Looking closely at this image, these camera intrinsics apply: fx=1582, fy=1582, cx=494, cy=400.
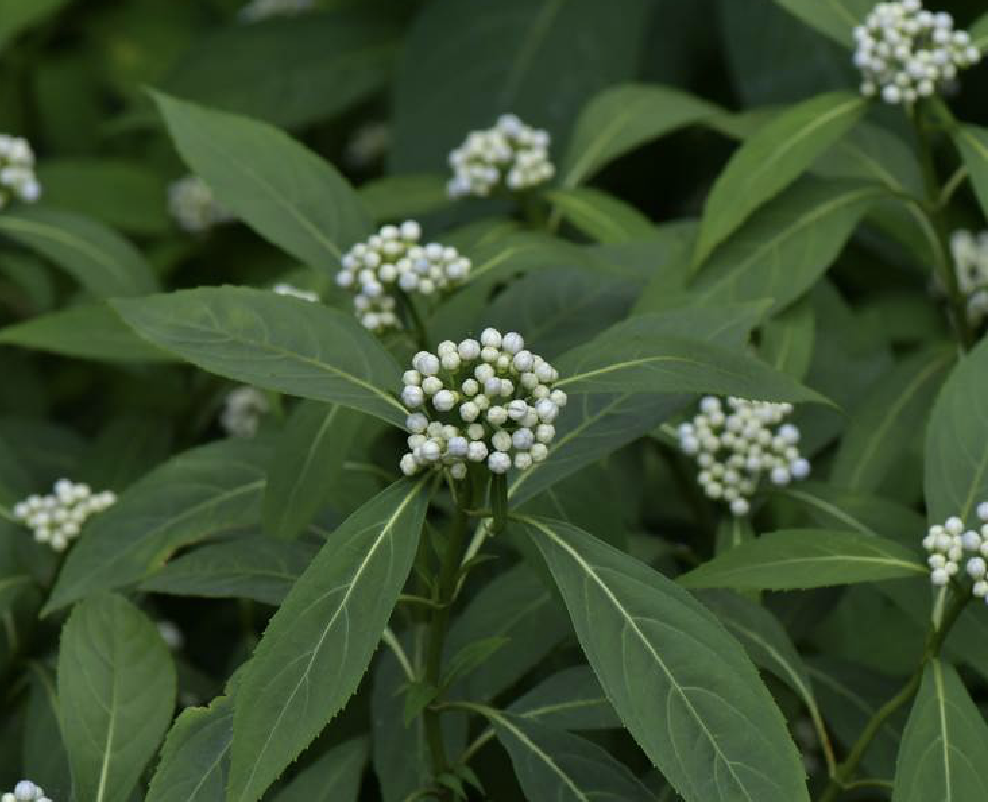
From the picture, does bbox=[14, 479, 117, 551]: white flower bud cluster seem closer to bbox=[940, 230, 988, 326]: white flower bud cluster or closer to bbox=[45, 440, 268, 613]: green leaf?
bbox=[45, 440, 268, 613]: green leaf

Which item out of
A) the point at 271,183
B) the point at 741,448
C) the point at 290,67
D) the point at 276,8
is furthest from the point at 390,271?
the point at 276,8

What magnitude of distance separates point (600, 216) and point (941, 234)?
0.58 meters

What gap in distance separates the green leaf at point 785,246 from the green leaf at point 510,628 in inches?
20.7

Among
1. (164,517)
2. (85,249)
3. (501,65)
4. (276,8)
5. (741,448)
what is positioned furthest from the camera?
(276,8)

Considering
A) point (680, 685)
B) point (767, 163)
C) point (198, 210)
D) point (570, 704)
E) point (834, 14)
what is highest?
point (834, 14)

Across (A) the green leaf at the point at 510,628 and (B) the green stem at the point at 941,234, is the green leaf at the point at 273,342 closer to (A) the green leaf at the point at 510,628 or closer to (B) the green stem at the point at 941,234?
(A) the green leaf at the point at 510,628

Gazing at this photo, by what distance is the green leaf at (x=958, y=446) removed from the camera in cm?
205

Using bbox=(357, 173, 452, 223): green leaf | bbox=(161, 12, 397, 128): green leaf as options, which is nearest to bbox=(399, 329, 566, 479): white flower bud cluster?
bbox=(357, 173, 452, 223): green leaf

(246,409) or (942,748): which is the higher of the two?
(942,748)

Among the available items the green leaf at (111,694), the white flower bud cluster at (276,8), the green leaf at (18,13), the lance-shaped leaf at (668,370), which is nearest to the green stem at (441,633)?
the lance-shaped leaf at (668,370)

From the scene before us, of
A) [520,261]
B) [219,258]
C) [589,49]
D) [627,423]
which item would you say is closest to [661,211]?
[589,49]

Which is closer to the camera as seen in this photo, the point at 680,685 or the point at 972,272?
the point at 680,685

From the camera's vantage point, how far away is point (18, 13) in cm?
351

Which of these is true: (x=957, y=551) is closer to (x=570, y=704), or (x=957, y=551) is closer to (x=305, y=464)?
(x=570, y=704)
